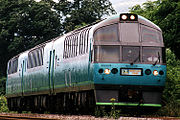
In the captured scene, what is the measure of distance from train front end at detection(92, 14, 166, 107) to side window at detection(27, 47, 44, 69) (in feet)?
26.8

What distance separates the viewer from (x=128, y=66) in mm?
15039

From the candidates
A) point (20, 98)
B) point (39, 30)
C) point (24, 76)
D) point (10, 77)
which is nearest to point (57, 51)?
point (24, 76)

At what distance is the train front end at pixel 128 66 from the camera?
49.3ft

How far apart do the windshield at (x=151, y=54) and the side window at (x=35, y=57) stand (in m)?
8.69

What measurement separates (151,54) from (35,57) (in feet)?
33.6

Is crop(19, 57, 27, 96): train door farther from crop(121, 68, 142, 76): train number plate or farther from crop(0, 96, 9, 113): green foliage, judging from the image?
crop(121, 68, 142, 76): train number plate

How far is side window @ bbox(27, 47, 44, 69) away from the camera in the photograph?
77.2 feet

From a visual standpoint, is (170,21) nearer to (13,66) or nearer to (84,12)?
(13,66)

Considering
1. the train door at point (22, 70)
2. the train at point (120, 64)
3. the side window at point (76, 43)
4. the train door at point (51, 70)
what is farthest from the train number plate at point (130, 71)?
the train door at point (22, 70)

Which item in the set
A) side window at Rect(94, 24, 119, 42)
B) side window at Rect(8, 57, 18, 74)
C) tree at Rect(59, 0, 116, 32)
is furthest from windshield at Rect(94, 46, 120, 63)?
tree at Rect(59, 0, 116, 32)

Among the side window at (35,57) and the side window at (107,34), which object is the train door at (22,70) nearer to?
the side window at (35,57)

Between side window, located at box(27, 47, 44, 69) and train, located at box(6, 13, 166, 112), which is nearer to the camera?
train, located at box(6, 13, 166, 112)

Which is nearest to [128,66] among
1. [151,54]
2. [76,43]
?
[151,54]

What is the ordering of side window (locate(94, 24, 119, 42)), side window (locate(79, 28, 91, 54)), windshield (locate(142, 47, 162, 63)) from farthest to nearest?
side window (locate(79, 28, 91, 54)), side window (locate(94, 24, 119, 42)), windshield (locate(142, 47, 162, 63))
